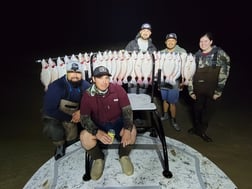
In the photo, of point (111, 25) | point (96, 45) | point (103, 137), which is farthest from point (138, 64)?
point (111, 25)

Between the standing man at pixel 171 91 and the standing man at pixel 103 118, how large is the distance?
4.65ft

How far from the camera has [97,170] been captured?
130 inches

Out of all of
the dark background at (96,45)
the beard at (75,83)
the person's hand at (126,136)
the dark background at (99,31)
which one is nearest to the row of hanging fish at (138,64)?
the beard at (75,83)

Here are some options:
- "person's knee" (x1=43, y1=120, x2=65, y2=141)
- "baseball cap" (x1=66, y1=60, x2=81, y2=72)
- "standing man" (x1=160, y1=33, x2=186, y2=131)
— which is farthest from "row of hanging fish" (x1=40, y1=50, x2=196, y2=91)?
"person's knee" (x1=43, y1=120, x2=65, y2=141)

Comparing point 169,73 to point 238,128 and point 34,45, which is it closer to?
point 238,128

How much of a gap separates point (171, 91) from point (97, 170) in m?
2.49

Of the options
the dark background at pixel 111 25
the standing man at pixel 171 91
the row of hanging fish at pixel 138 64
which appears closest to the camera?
the row of hanging fish at pixel 138 64

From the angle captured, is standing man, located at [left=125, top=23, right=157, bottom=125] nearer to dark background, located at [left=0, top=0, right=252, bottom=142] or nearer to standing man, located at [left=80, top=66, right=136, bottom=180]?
standing man, located at [left=80, top=66, right=136, bottom=180]

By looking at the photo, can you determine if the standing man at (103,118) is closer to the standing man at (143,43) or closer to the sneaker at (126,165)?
the sneaker at (126,165)

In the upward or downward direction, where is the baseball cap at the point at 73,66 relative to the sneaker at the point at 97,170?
upward

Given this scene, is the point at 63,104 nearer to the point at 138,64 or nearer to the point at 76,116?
the point at 76,116

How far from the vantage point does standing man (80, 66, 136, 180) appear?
305cm

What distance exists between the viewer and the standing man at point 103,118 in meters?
3.05

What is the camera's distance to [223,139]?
5.38m
